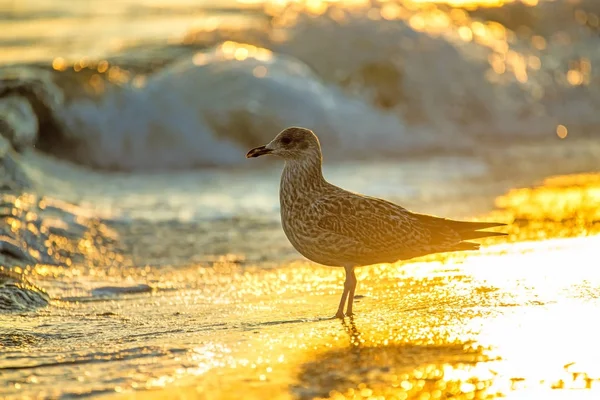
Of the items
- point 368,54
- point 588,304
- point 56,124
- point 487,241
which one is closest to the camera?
point 588,304

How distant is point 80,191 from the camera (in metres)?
13.0

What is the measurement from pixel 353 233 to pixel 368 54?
48.8 feet

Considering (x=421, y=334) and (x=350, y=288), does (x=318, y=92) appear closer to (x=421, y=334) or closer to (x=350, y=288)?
(x=350, y=288)

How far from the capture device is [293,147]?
22.6 ft

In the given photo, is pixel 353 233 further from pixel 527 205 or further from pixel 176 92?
pixel 176 92

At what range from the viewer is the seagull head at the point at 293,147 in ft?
22.5


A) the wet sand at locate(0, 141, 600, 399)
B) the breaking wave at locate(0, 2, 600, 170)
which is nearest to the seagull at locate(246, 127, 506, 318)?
the wet sand at locate(0, 141, 600, 399)

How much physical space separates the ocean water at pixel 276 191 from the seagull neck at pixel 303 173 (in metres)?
0.76

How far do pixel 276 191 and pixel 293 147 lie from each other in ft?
19.7

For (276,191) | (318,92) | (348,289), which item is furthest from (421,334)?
(318,92)

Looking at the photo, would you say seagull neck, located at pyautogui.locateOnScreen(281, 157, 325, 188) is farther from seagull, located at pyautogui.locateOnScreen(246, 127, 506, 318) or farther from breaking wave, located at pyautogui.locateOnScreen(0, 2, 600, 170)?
breaking wave, located at pyautogui.locateOnScreen(0, 2, 600, 170)

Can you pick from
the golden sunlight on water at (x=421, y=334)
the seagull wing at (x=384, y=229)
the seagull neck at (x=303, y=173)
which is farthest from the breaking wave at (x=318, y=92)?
the seagull wing at (x=384, y=229)

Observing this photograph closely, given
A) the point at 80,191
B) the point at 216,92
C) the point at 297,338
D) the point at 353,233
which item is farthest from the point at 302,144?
the point at 216,92

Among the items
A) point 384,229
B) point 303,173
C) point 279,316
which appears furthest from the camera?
point 303,173
